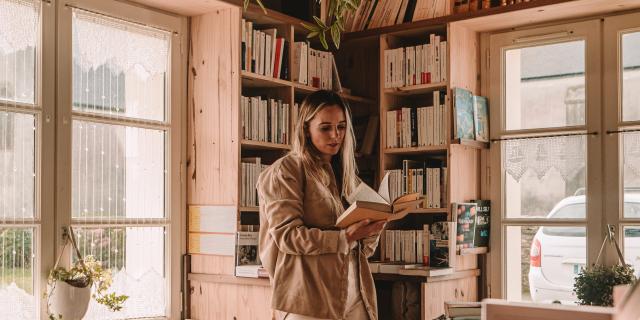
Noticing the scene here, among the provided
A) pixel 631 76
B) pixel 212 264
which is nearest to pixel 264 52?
pixel 212 264

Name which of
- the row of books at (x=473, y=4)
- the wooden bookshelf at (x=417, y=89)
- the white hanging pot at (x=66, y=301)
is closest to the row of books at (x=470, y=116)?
the wooden bookshelf at (x=417, y=89)

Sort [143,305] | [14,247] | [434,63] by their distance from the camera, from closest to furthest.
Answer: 1. [14,247]
2. [143,305]
3. [434,63]

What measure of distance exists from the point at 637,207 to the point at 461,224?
977 mm

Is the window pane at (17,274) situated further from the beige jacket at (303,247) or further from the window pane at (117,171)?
the beige jacket at (303,247)

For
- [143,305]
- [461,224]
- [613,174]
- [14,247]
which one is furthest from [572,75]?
[14,247]

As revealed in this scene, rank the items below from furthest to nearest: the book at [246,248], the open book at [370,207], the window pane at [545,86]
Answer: the window pane at [545,86], the book at [246,248], the open book at [370,207]

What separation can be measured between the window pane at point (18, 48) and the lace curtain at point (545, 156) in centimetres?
279

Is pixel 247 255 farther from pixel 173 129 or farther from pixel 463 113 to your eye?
pixel 463 113

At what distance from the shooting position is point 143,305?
13.5 feet

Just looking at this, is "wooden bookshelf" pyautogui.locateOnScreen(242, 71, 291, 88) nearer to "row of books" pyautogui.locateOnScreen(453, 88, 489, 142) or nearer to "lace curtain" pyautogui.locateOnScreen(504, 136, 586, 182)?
"row of books" pyautogui.locateOnScreen(453, 88, 489, 142)

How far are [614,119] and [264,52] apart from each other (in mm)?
2028

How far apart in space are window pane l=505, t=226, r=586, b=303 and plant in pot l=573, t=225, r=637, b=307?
0.23 metres

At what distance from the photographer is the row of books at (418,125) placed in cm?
470

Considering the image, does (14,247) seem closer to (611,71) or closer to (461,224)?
(461,224)
